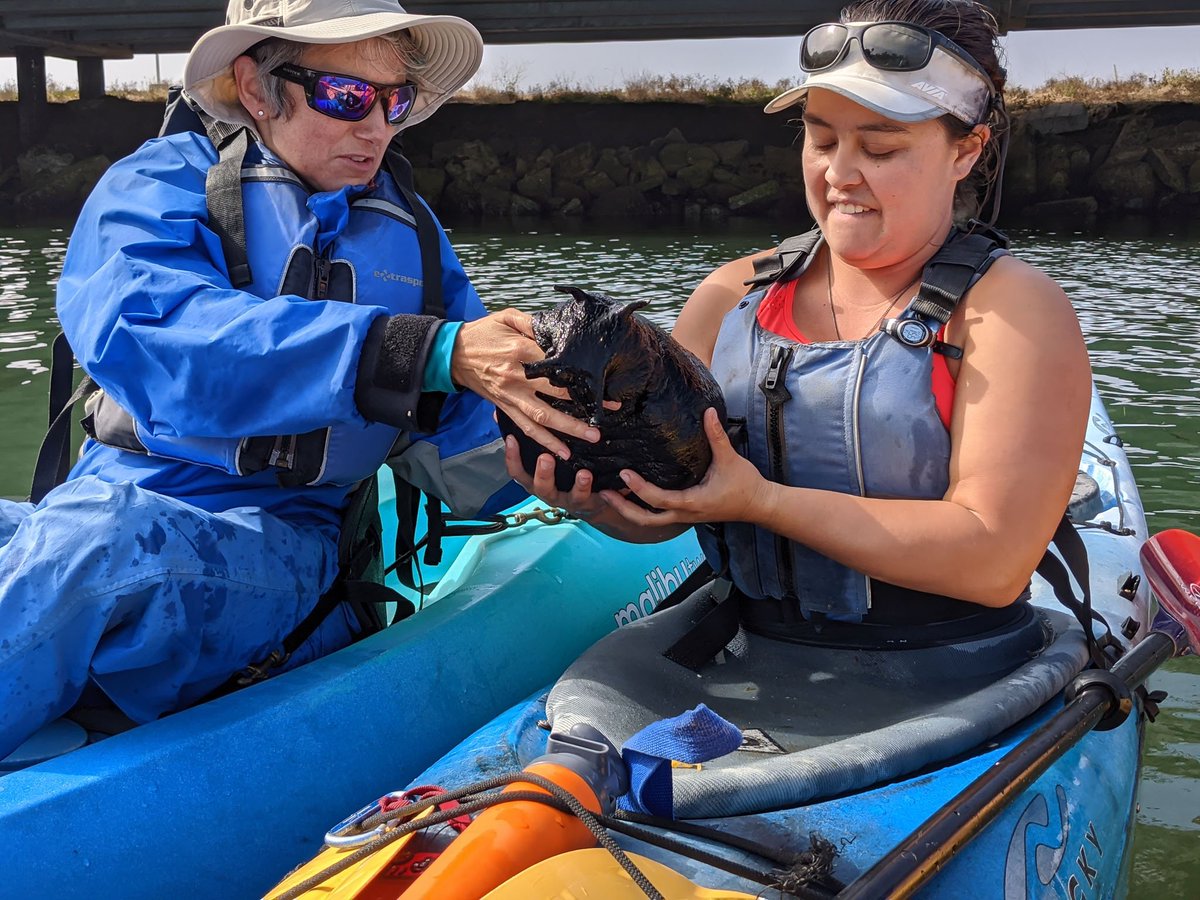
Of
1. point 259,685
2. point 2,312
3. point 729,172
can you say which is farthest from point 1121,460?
point 729,172

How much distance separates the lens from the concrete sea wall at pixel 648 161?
2020cm

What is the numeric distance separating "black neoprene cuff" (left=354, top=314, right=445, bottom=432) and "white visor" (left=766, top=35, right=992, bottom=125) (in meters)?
0.87

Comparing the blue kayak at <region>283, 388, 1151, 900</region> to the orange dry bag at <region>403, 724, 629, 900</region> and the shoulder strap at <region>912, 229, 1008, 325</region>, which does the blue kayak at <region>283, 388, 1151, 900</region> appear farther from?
the shoulder strap at <region>912, 229, 1008, 325</region>

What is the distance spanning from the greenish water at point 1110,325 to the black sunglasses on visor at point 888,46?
90.5 inches

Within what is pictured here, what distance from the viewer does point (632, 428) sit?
79.3 inches

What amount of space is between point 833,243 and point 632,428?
23.0 inches

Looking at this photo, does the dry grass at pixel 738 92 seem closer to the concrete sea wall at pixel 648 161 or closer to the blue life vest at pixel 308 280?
the concrete sea wall at pixel 648 161

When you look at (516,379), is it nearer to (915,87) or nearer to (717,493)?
(717,493)

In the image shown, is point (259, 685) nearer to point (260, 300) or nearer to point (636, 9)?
point (260, 300)

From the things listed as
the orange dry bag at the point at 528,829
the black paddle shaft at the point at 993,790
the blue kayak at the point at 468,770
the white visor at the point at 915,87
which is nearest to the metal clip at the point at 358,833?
the orange dry bag at the point at 528,829

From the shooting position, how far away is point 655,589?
137 inches

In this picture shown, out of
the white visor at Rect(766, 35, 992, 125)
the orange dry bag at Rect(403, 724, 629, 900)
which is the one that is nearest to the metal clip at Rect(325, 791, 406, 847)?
the orange dry bag at Rect(403, 724, 629, 900)

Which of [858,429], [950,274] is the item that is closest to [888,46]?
[950,274]

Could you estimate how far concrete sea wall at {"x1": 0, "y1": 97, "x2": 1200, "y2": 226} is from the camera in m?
20.2
